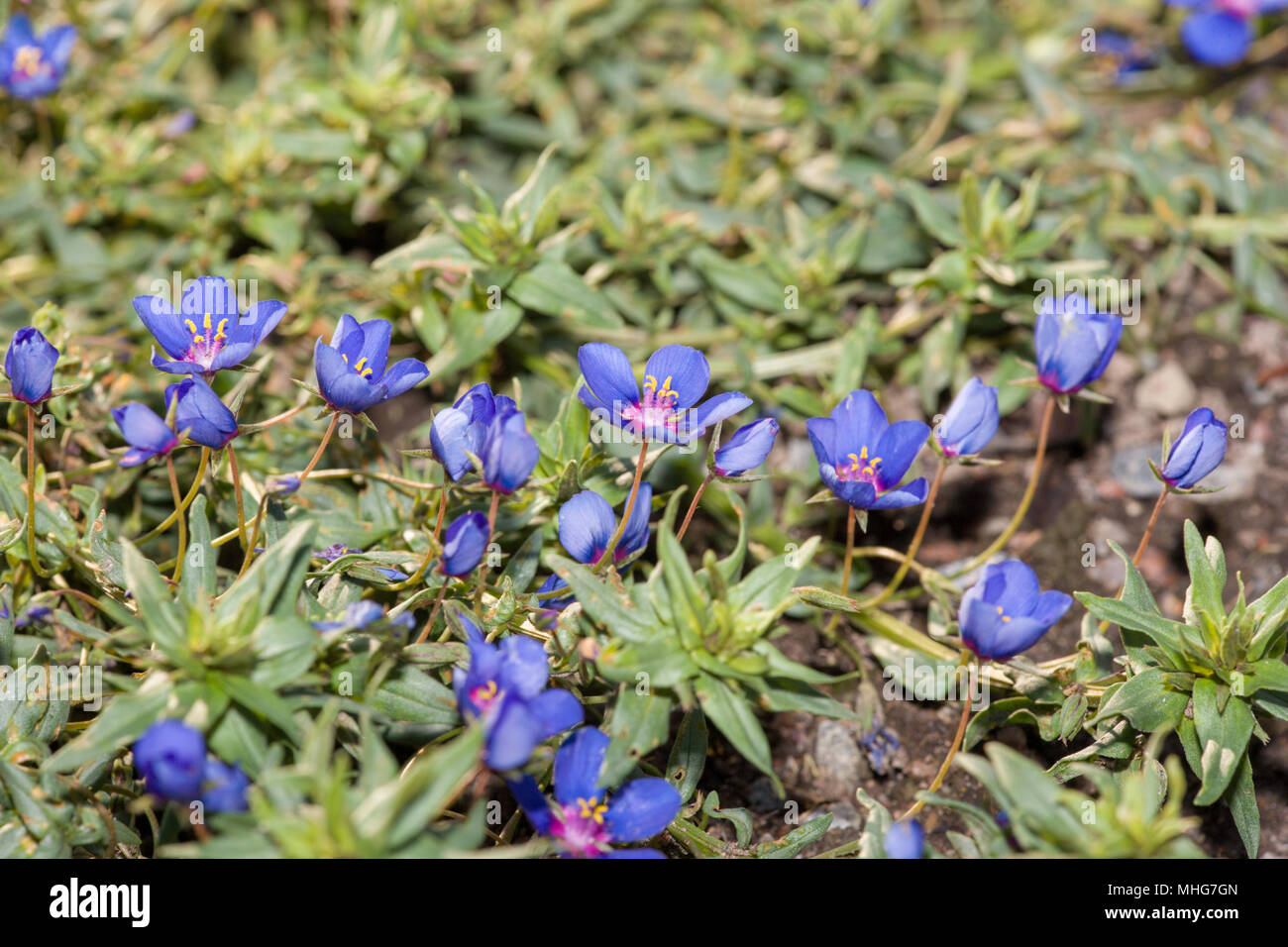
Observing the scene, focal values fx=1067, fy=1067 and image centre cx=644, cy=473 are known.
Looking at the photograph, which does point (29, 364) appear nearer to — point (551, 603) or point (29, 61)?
point (551, 603)

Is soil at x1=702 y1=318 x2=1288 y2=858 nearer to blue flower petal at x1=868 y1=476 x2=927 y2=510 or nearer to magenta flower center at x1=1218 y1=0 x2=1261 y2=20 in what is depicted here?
blue flower petal at x1=868 y1=476 x2=927 y2=510

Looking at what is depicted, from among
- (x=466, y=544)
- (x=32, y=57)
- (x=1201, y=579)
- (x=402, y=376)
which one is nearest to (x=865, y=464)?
(x=1201, y=579)

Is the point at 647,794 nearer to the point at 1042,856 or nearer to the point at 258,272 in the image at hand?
the point at 1042,856

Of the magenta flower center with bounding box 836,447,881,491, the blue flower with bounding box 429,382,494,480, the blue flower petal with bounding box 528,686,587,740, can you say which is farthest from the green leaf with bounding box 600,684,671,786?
the magenta flower center with bounding box 836,447,881,491

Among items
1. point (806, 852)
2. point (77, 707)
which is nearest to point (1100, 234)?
point (806, 852)

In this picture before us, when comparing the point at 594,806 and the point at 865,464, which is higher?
the point at 865,464

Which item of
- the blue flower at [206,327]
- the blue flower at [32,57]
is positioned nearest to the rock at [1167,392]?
the blue flower at [206,327]
